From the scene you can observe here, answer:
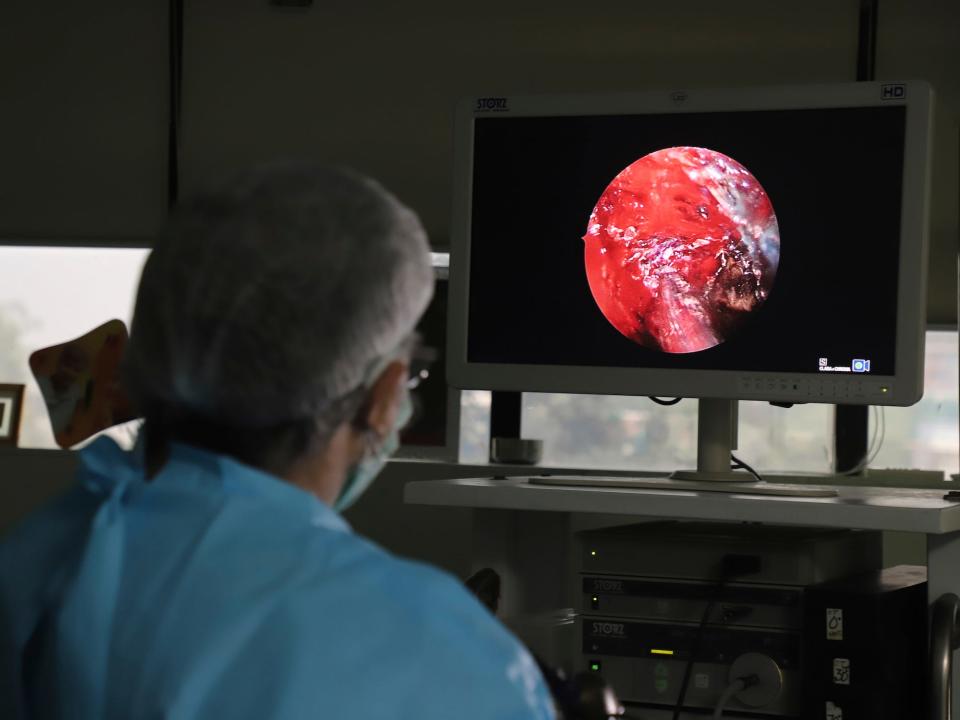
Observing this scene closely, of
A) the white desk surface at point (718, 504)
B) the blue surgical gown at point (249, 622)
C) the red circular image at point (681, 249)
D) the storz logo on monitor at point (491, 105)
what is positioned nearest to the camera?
the blue surgical gown at point (249, 622)

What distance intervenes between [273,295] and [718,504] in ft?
3.00

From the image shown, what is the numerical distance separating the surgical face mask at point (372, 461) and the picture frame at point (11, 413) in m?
3.04

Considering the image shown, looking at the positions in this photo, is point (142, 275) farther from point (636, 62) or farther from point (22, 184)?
Result: point (22, 184)

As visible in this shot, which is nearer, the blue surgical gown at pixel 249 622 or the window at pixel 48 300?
the blue surgical gown at pixel 249 622

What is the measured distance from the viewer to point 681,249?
1.76 meters

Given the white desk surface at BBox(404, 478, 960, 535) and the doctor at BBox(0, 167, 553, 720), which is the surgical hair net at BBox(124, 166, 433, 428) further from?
the white desk surface at BBox(404, 478, 960, 535)

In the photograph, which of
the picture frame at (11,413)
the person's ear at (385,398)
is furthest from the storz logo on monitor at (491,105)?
the picture frame at (11,413)

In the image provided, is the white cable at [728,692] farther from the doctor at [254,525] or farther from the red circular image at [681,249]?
the doctor at [254,525]

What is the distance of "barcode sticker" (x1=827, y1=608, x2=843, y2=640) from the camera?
1523 mm

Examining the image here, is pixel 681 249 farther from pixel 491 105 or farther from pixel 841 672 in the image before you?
pixel 841 672

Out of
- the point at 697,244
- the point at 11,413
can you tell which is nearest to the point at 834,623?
the point at 697,244

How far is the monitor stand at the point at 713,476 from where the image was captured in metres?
1.66

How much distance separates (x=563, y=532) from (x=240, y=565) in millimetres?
1320

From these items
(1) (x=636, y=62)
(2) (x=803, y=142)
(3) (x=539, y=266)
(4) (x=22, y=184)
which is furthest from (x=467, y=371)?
(4) (x=22, y=184)
